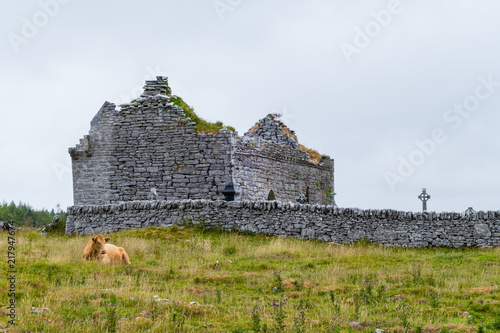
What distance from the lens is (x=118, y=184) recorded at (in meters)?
26.0

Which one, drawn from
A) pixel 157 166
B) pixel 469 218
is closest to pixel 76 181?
pixel 157 166

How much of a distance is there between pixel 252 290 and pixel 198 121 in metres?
15.2

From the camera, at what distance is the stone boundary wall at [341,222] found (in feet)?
61.1

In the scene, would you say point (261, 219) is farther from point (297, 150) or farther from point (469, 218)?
point (297, 150)

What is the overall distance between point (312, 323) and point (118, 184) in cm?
1924

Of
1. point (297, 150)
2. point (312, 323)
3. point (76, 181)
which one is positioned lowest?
point (312, 323)

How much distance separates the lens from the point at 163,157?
83.2 ft

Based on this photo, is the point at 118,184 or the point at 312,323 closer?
the point at 312,323

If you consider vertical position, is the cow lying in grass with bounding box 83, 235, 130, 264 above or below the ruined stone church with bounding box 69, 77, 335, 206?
below

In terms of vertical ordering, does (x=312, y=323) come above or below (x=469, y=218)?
below

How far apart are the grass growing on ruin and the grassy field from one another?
8.64m

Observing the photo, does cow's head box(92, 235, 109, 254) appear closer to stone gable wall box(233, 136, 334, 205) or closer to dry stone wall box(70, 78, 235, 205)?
dry stone wall box(70, 78, 235, 205)

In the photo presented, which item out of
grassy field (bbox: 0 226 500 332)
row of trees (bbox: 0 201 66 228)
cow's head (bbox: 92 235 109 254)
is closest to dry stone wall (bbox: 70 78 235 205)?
grassy field (bbox: 0 226 500 332)

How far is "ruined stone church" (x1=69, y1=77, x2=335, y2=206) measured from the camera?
80.5 feet
